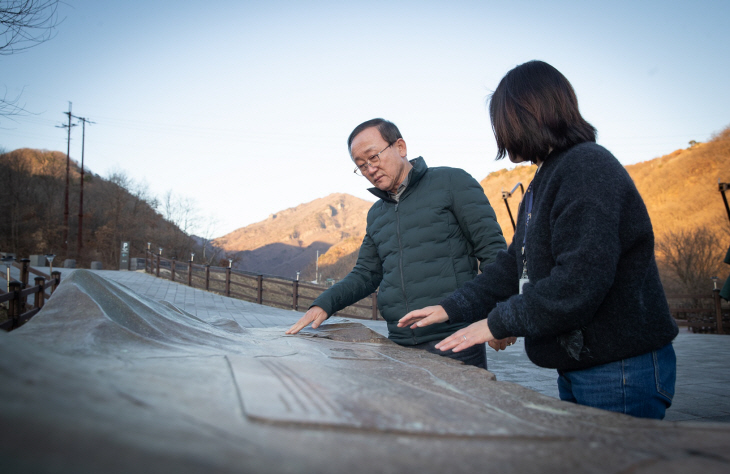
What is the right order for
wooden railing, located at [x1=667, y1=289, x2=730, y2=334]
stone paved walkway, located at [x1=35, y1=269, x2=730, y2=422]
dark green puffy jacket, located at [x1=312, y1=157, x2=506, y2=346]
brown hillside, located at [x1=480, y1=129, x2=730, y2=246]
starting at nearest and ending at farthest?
dark green puffy jacket, located at [x1=312, y1=157, x2=506, y2=346] → stone paved walkway, located at [x1=35, y1=269, x2=730, y2=422] → wooden railing, located at [x1=667, y1=289, x2=730, y2=334] → brown hillside, located at [x1=480, y1=129, x2=730, y2=246]

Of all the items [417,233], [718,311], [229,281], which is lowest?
[718,311]

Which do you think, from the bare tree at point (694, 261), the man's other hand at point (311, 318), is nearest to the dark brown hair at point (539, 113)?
the man's other hand at point (311, 318)

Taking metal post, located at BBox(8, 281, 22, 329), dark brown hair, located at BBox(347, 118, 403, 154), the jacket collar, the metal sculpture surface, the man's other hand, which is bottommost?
metal post, located at BBox(8, 281, 22, 329)

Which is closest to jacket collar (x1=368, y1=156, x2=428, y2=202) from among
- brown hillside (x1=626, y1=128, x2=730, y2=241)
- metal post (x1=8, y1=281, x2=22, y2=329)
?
metal post (x1=8, y1=281, x2=22, y2=329)

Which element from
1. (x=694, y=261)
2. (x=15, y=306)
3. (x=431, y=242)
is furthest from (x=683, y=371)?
(x=694, y=261)

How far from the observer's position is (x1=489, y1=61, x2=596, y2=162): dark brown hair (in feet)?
4.37

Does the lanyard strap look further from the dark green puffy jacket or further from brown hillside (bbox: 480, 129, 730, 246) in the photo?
brown hillside (bbox: 480, 129, 730, 246)

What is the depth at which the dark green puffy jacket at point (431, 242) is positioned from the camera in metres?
2.15

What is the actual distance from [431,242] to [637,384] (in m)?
1.12

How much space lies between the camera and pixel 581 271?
111cm

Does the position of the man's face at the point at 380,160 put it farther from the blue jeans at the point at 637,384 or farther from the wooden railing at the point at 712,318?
the wooden railing at the point at 712,318

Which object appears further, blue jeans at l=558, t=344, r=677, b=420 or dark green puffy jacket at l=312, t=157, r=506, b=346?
dark green puffy jacket at l=312, t=157, r=506, b=346

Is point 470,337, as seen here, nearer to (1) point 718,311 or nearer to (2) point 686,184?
(1) point 718,311

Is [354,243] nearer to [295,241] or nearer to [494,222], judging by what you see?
[295,241]
